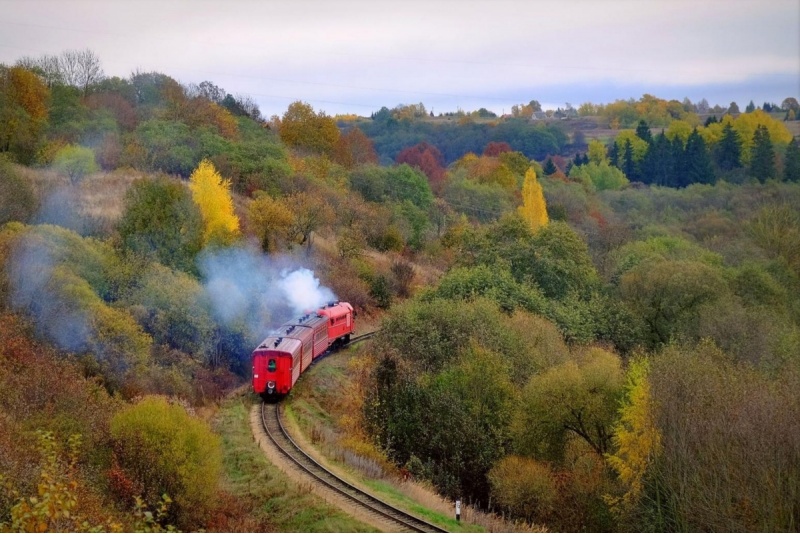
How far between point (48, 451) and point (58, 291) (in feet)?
38.7

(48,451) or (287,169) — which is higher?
(287,169)

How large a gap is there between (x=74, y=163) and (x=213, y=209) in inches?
508

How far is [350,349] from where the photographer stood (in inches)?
1353

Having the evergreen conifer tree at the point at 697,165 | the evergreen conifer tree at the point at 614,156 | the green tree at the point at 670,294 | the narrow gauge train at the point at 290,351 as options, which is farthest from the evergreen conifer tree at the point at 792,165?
the narrow gauge train at the point at 290,351

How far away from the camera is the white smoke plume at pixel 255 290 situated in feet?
99.5

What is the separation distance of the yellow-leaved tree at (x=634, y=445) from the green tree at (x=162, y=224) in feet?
61.6

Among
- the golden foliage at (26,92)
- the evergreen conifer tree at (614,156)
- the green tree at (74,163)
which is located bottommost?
the evergreen conifer tree at (614,156)

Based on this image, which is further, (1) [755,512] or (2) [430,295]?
(2) [430,295]

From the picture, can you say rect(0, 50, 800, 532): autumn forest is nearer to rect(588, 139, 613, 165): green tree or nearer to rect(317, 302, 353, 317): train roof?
rect(317, 302, 353, 317): train roof

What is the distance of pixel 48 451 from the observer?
13.8m

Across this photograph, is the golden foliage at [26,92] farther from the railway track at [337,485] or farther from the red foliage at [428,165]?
the red foliage at [428,165]

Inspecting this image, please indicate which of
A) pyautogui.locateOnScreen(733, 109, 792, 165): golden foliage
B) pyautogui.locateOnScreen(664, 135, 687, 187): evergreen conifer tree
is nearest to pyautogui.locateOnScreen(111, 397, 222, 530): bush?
pyautogui.locateOnScreen(664, 135, 687, 187): evergreen conifer tree

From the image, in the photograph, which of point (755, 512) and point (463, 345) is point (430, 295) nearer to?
point (463, 345)

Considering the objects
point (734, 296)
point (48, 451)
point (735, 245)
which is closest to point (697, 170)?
point (735, 245)
